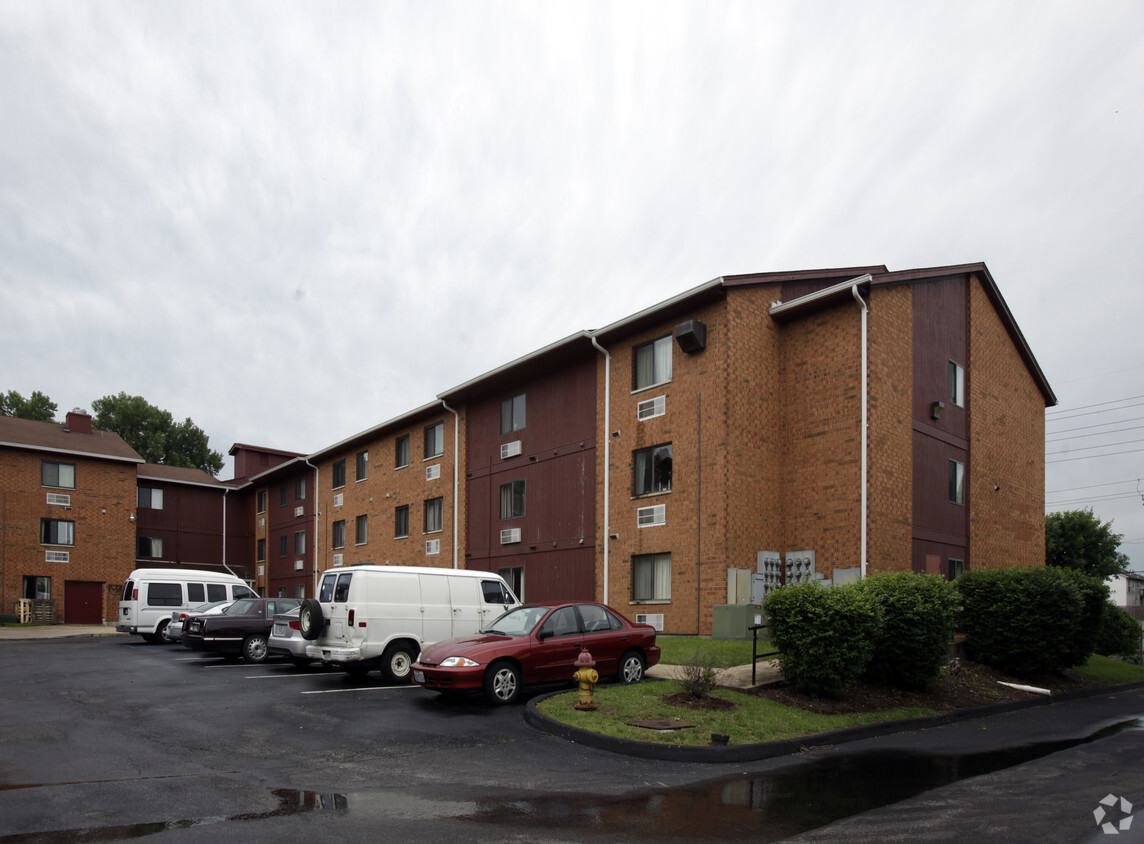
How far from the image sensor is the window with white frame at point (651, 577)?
2008 cm

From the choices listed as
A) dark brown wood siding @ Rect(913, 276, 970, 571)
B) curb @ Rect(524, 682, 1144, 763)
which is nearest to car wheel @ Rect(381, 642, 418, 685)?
curb @ Rect(524, 682, 1144, 763)

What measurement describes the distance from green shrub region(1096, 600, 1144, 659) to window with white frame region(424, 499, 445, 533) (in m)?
20.3

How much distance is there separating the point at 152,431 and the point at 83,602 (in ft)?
108

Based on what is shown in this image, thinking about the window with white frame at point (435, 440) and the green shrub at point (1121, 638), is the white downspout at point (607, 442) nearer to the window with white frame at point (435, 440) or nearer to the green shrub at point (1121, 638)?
the window with white frame at point (435, 440)

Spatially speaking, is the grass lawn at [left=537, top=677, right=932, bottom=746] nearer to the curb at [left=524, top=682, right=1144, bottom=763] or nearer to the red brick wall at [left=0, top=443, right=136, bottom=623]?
the curb at [left=524, top=682, right=1144, bottom=763]

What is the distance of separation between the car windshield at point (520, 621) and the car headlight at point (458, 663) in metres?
0.97

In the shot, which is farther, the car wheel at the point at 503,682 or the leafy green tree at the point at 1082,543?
the leafy green tree at the point at 1082,543

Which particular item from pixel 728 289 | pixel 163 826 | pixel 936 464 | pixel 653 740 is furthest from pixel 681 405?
pixel 163 826

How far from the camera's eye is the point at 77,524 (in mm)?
38688

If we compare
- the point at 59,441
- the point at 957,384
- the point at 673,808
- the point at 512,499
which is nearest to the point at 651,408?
the point at 512,499

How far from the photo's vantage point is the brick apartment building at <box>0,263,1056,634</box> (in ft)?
61.8

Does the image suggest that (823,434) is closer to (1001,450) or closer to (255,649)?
(1001,450)

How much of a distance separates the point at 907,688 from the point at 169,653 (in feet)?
53.5

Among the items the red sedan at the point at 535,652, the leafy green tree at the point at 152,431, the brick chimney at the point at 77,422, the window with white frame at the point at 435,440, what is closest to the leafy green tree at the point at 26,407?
the leafy green tree at the point at 152,431
